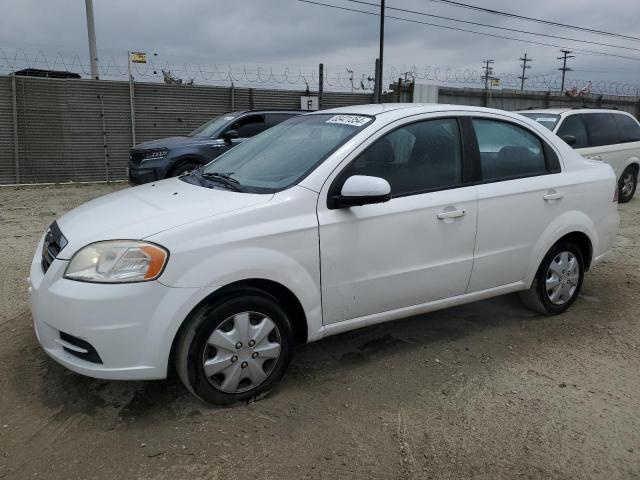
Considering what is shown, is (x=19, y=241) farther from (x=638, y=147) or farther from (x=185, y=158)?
(x=638, y=147)

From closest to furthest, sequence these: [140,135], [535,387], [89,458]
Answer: [89,458] → [535,387] → [140,135]

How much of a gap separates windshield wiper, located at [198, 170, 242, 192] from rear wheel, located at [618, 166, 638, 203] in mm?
9231

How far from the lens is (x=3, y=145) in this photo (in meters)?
12.6

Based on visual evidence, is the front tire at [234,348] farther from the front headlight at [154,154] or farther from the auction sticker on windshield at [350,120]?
the front headlight at [154,154]

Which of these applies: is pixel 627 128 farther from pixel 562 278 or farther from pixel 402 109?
A: pixel 402 109

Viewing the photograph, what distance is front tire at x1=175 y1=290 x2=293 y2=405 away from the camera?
111 inches

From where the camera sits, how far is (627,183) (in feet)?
34.4

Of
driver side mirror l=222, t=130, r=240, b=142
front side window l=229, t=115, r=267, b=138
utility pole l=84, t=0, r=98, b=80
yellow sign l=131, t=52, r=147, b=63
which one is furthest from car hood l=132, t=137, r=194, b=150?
utility pole l=84, t=0, r=98, b=80

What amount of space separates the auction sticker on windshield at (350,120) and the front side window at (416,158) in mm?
195

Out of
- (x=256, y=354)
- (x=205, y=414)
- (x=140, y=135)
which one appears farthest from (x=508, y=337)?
(x=140, y=135)

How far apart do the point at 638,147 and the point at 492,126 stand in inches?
319

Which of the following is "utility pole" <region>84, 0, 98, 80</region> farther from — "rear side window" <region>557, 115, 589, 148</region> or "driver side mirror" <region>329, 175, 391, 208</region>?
Result: "driver side mirror" <region>329, 175, 391, 208</region>

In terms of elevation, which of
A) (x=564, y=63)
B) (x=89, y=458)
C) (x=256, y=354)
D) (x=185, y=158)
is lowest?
(x=89, y=458)

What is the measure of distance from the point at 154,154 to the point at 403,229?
7241 millimetres
